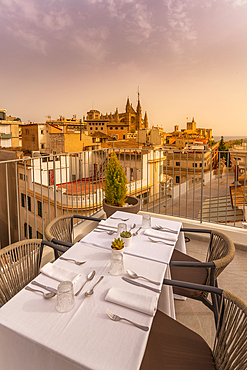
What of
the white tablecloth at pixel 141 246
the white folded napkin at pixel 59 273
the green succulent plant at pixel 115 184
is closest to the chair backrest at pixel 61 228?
the white tablecloth at pixel 141 246

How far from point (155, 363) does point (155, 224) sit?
1184 mm

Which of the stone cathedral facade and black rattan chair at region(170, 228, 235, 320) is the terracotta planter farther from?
the stone cathedral facade

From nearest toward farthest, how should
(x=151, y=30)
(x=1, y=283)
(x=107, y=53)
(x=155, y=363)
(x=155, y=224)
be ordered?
1. (x=155, y=363)
2. (x=1, y=283)
3. (x=155, y=224)
4. (x=151, y=30)
5. (x=107, y=53)

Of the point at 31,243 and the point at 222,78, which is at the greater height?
the point at 222,78

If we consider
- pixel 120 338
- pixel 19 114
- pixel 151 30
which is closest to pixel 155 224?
pixel 120 338

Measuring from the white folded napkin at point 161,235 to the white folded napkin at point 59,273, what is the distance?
2.64 ft

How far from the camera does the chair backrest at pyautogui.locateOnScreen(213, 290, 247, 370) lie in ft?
3.43

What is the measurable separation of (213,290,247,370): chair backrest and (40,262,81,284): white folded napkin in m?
0.81

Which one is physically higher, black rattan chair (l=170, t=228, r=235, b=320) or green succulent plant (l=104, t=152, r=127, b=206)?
green succulent plant (l=104, t=152, r=127, b=206)

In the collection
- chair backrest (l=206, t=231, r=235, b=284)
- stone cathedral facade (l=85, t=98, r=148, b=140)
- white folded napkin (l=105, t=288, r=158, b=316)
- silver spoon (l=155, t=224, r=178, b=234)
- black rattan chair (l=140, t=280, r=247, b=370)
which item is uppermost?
stone cathedral facade (l=85, t=98, r=148, b=140)

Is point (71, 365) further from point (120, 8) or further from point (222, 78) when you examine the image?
point (222, 78)

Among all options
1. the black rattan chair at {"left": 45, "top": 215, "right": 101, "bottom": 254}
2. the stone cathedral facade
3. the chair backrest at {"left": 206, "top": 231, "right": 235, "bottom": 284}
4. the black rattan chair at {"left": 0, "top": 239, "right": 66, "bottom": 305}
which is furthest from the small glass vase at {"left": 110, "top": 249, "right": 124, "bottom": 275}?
the stone cathedral facade

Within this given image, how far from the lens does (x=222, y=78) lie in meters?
29.9

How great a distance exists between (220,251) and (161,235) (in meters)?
0.50
